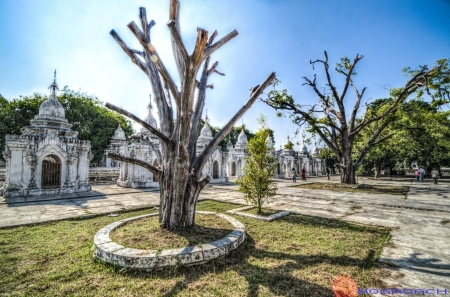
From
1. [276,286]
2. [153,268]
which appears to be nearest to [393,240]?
[276,286]

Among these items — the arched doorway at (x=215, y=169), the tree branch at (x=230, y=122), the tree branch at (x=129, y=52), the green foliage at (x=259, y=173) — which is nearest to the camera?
the tree branch at (x=129, y=52)

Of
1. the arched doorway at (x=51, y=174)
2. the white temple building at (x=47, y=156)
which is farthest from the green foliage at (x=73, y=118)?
the arched doorway at (x=51, y=174)

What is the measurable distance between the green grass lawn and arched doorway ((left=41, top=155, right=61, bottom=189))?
10.4 meters

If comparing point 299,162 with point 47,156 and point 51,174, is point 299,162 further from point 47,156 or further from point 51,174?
point 47,156

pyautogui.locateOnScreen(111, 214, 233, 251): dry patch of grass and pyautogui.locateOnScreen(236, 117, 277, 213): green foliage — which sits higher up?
pyautogui.locateOnScreen(236, 117, 277, 213): green foliage

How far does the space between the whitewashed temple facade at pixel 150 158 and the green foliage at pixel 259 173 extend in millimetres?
3274

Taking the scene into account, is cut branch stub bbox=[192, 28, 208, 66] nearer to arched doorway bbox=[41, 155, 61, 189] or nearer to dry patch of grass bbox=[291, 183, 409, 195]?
dry patch of grass bbox=[291, 183, 409, 195]

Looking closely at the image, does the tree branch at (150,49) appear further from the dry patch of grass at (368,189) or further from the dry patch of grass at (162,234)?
the dry patch of grass at (368,189)

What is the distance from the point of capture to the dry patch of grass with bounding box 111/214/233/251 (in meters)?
3.97

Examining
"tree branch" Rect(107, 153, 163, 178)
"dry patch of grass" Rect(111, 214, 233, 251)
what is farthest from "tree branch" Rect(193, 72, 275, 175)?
"dry patch of grass" Rect(111, 214, 233, 251)

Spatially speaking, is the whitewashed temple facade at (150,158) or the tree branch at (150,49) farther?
the whitewashed temple facade at (150,158)

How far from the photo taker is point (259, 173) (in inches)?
287

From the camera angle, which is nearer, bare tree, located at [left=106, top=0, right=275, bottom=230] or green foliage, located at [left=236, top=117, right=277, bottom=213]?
bare tree, located at [left=106, top=0, right=275, bottom=230]

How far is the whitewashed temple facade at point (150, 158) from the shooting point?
17.5 metres
